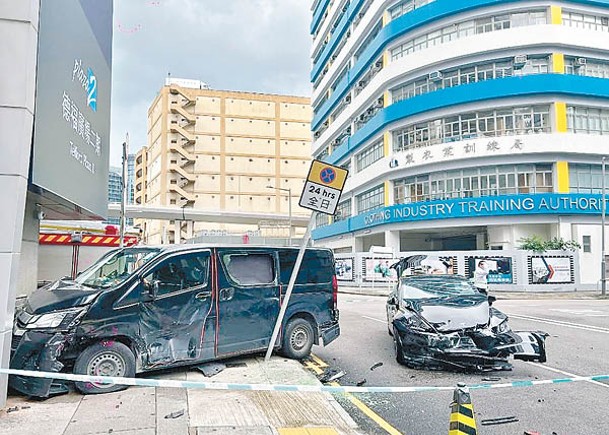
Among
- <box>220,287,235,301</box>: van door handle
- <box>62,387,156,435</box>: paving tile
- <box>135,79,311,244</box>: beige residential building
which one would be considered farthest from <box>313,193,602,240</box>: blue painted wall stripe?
<box>135,79,311,244</box>: beige residential building

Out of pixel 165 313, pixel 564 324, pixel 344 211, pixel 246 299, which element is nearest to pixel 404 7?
pixel 344 211

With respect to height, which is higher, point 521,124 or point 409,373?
point 521,124

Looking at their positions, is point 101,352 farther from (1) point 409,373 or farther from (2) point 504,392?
(2) point 504,392

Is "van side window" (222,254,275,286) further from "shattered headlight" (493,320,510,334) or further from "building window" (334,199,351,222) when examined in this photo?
"building window" (334,199,351,222)

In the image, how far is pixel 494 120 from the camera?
33750 mm

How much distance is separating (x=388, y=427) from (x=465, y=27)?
35499mm

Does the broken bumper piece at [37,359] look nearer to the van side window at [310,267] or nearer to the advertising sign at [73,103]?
the advertising sign at [73,103]

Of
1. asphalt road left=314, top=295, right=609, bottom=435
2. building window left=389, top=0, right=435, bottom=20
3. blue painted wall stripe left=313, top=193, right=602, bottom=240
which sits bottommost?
asphalt road left=314, top=295, right=609, bottom=435

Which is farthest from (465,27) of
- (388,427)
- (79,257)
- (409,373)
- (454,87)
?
(388,427)

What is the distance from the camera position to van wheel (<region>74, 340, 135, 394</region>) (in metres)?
6.01

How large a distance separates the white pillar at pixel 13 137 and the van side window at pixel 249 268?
116 inches

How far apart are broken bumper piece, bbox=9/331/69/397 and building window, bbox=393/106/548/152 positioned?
107 feet

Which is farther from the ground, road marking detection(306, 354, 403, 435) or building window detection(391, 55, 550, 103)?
building window detection(391, 55, 550, 103)

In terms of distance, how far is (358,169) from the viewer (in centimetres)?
4700
